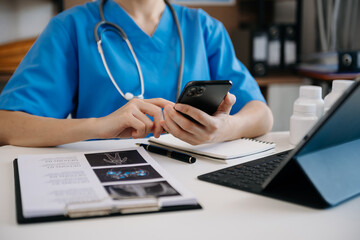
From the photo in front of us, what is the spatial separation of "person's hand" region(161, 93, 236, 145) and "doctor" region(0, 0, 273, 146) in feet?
0.12

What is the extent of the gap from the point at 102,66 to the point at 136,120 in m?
0.36

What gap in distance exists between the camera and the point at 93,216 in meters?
0.53

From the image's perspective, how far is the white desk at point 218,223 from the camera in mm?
A: 490

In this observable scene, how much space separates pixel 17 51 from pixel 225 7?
1.23 m

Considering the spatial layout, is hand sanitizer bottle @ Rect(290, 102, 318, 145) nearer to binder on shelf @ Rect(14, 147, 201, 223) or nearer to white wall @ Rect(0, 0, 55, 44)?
binder on shelf @ Rect(14, 147, 201, 223)

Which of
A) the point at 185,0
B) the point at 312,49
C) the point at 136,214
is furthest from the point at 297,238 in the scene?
the point at 312,49

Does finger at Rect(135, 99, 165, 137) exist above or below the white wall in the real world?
above

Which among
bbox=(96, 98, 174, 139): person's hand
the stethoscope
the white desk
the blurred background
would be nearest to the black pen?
bbox=(96, 98, 174, 139): person's hand

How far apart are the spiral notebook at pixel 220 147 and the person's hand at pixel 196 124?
0.02 meters

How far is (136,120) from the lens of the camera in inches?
33.6

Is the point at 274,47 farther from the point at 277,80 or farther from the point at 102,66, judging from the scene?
the point at 102,66

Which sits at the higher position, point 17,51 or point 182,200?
point 182,200

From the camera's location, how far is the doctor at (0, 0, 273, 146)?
93 centimetres

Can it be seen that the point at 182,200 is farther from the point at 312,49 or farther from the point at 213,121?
the point at 312,49
